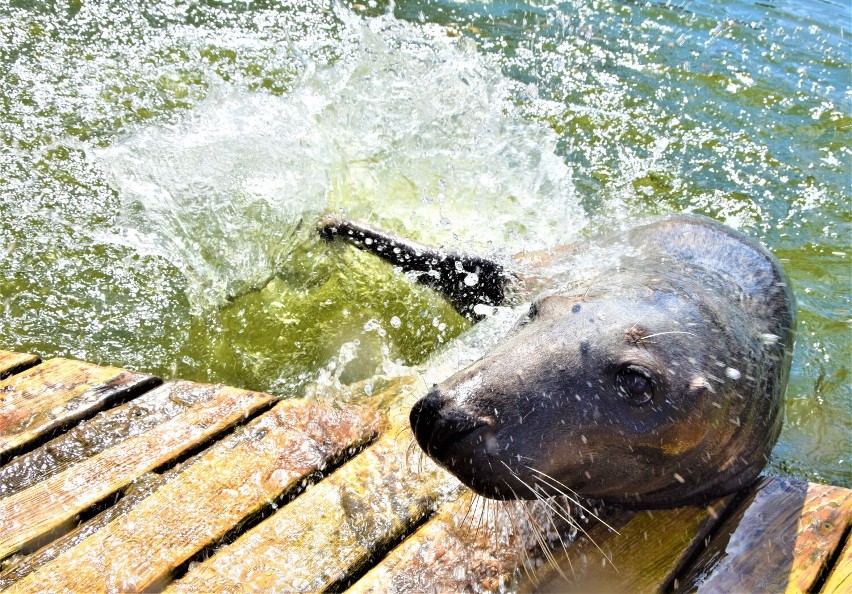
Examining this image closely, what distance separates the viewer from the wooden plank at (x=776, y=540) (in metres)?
2.62

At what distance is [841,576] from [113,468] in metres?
2.55

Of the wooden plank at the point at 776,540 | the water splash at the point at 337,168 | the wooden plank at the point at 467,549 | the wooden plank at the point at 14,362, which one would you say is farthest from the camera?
the water splash at the point at 337,168

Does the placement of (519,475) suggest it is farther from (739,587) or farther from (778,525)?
(778,525)

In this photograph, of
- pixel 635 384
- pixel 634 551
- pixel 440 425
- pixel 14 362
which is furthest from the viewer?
pixel 14 362

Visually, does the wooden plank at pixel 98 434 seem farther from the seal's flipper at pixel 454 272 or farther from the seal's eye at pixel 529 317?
the seal's flipper at pixel 454 272

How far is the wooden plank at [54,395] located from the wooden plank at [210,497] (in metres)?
0.54

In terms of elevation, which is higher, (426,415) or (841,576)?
(426,415)

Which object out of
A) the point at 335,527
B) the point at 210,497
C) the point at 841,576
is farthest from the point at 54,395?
the point at 841,576

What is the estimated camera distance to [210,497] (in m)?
2.72

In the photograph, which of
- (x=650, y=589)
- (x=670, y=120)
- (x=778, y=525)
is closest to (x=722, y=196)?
(x=670, y=120)

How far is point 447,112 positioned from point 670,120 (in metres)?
2.10

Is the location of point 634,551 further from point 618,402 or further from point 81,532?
point 81,532

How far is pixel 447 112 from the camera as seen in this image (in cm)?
607

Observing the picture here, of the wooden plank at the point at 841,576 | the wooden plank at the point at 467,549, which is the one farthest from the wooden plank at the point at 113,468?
the wooden plank at the point at 841,576
